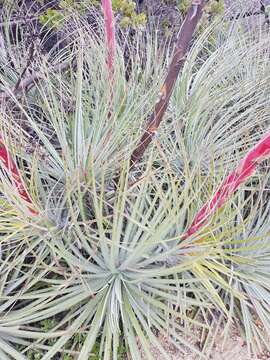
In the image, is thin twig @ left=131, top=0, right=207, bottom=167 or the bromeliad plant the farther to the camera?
the bromeliad plant

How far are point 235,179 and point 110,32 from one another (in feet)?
1.73

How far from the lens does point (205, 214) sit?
1.00 meters

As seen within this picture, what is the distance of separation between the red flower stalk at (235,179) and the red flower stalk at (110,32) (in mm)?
435

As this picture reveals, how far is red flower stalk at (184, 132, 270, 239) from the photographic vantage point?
0.85 m

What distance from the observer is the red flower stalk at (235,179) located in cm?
85

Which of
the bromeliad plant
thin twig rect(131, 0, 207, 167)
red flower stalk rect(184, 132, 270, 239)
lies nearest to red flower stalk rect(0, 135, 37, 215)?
the bromeliad plant

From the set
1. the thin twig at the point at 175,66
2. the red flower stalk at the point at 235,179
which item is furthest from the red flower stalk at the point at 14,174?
the red flower stalk at the point at 235,179

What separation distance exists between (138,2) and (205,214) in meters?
1.41

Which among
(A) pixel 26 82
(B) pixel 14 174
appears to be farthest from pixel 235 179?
(A) pixel 26 82

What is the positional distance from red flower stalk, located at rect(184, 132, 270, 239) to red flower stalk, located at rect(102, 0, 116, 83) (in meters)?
0.44

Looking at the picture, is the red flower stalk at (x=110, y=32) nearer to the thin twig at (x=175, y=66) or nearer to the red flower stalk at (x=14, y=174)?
the thin twig at (x=175, y=66)

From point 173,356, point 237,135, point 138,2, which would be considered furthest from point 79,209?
point 138,2

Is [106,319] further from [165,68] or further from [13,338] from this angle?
[165,68]

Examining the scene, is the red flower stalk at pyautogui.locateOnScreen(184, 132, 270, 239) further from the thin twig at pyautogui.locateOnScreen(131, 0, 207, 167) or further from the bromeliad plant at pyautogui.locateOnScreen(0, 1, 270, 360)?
the thin twig at pyautogui.locateOnScreen(131, 0, 207, 167)
